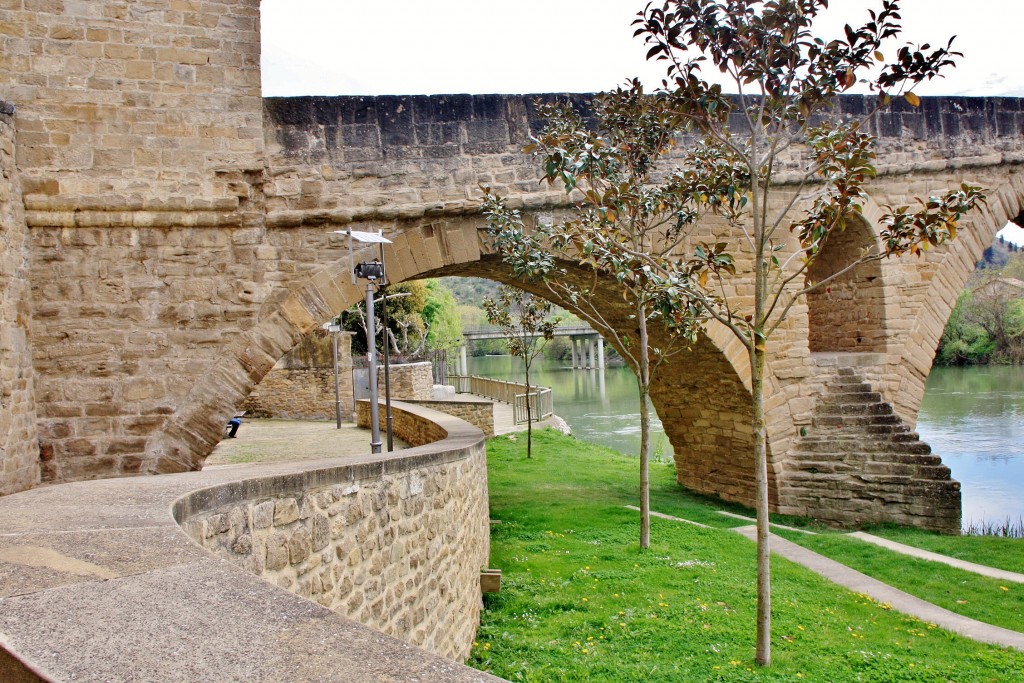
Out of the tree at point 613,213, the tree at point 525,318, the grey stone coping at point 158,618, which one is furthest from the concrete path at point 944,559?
the grey stone coping at point 158,618

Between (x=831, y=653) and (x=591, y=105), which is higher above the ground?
(x=591, y=105)

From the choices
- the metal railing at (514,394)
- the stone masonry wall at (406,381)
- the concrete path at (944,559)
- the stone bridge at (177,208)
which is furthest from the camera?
the metal railing at (514,394)

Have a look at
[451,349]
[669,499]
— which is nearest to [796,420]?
[669,499]

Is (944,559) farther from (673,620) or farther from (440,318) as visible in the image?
(440,318)

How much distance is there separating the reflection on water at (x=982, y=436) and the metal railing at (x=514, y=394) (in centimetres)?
867

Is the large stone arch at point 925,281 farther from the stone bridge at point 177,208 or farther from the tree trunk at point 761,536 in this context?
the tree trunk at point 761,536

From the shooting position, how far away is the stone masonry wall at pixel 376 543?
2.93 metres

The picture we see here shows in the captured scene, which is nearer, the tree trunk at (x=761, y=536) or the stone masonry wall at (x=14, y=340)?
the tree trunk at (x=761, y=536)

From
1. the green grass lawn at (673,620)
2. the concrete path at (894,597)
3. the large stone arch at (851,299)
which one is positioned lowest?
the concrete path at (894,597)

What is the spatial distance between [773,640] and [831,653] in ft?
1.23

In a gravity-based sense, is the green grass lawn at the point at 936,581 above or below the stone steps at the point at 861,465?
below

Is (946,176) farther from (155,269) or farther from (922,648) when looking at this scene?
(155,269)

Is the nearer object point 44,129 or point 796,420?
point 44,129

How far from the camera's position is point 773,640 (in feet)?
18.2
